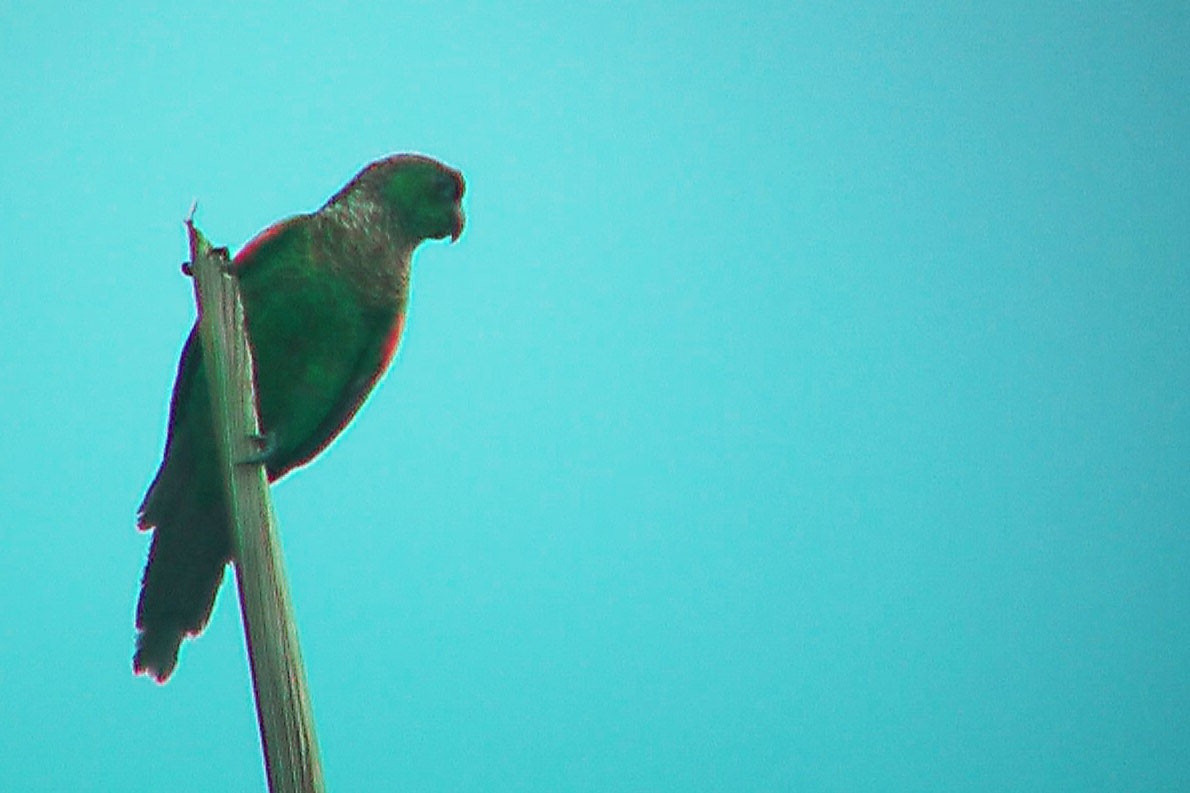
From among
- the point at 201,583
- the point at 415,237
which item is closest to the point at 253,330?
the point at 415,237

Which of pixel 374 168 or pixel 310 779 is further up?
pixel 374 168

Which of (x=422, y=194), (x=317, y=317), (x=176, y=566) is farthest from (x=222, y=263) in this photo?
(x=422, y=194)

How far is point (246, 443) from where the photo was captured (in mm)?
1649

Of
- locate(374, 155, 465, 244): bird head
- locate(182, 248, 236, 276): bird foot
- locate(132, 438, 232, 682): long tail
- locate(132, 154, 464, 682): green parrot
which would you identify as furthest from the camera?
locate(374, 155, 465, 244): bird head

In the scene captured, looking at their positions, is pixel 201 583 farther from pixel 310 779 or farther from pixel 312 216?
pixel 310 779

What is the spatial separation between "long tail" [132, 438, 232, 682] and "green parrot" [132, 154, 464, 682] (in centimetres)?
→ 6

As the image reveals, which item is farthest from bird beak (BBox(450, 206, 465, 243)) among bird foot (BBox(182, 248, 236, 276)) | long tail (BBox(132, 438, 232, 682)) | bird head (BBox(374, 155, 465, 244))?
bird foot (BBox(182, 248, 236, 276))

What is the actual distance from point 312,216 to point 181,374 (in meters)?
0.62

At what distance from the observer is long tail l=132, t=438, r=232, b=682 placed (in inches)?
115

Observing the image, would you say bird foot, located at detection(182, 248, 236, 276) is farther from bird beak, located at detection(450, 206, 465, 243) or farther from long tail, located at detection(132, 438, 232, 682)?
bird beak, located at detection(450, 206, 465, 243)

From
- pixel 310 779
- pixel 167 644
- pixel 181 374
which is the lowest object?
pixel 310 779

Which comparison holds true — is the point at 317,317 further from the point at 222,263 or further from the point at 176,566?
the point at 222,263

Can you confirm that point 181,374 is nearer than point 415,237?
Yes

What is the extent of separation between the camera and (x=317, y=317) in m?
3.72
